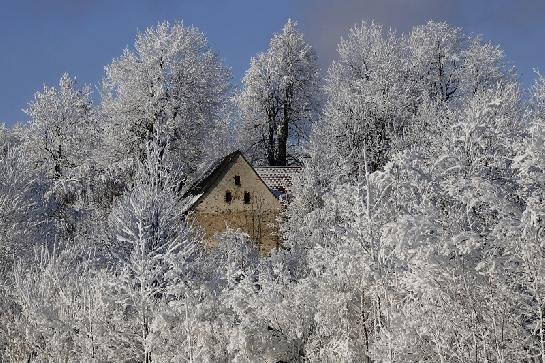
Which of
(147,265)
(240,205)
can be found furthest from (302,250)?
(147,265)

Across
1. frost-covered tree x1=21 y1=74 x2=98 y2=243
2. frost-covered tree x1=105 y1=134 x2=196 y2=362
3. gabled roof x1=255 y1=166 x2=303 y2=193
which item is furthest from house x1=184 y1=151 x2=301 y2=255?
frost-covered tree x1=105 y1=134 x2=196 y2=362

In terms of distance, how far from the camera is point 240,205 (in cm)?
4525

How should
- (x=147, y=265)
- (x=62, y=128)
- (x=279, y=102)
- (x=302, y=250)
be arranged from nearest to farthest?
1. (x=147, y=265)
2. (x=302, y=250)
3. (x=62, y=128)
4. (x=279, y=102)

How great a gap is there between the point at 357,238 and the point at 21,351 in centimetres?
808

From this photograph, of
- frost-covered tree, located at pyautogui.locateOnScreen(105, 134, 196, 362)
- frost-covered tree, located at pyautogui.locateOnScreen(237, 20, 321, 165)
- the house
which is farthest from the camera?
frost-covered tree, located at pyautogui.locateOnScreen(237, 20, 321, 165)

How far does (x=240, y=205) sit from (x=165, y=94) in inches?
285

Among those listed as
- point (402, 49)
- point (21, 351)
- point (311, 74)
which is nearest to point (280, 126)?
point (311, 74)

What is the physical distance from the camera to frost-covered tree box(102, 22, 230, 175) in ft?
151

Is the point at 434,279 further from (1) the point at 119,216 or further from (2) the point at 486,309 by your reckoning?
(1) the point at 119,216

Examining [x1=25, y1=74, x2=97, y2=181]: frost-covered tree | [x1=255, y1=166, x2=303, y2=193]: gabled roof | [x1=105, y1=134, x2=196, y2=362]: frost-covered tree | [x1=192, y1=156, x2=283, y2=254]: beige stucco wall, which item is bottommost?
[x1=105, y1=134, x2=196, y2=362]: frost-covered tree

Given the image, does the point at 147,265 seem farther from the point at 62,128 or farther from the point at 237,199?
the point at 62,128

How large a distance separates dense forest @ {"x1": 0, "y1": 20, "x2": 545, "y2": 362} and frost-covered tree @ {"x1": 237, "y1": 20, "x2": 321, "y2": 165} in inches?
395

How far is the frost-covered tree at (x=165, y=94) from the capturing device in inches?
1809

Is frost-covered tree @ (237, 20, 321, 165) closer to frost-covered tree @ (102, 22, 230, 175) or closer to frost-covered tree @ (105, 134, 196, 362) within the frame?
frost-covered tree @ (102, 22, 230, 175)
